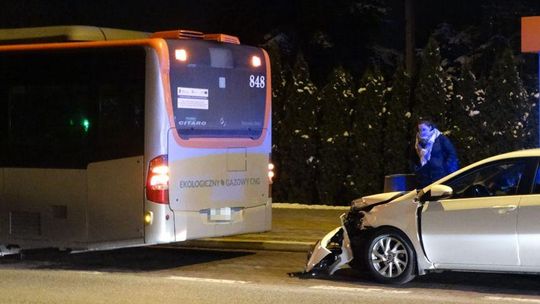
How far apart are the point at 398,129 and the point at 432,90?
3.29 feet

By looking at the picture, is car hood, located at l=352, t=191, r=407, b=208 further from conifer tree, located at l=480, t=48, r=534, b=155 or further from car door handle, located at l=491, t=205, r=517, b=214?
conifer tree, located at l=480, t=48, r=534, b=155

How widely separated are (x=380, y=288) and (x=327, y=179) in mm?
8371

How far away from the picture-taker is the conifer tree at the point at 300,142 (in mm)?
19016

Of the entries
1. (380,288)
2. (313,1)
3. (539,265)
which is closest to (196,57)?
(380,288)

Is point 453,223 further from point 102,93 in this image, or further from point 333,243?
point 102,93

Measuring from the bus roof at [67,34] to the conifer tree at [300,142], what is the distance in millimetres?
6292

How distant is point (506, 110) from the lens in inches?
677

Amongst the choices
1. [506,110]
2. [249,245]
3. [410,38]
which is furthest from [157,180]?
[410,38]

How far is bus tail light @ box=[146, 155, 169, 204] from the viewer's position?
11.4 meters

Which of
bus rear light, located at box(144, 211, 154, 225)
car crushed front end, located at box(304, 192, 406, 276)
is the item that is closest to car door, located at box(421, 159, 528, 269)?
car crushed front end, located at box(304, 192, 406, 276)

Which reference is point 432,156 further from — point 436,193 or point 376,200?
point 436,193

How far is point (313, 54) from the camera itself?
2781 cm

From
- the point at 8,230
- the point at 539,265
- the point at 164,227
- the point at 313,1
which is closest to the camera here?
the point at 539,265

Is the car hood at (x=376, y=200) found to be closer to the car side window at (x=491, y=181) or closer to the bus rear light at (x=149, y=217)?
the car side window at (x=491, y=181)
